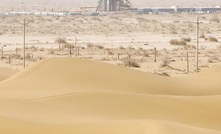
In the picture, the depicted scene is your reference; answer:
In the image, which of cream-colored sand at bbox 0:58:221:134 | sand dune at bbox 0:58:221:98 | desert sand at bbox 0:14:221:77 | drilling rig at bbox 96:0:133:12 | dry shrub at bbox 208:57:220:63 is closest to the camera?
cream-colored sand at bbox 0:58:221:134

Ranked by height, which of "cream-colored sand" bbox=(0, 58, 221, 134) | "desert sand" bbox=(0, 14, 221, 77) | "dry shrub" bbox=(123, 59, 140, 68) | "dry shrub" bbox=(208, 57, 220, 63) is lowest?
"cream-colored sand" bbox=(0, 58, 221, 134)

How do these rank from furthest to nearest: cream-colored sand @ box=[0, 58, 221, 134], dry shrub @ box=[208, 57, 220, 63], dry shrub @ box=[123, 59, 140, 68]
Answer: dry shrub @ box=[208, 57, 220, 63] → dry shrub @ box=[123, 59, 140, 68] → cream-colored sand @ box=[0, 58, 221, 134]

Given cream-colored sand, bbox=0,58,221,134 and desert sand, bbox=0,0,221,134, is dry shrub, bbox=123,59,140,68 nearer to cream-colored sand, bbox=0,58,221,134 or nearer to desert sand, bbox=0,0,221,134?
desert sand, bbox=0,0,221,134

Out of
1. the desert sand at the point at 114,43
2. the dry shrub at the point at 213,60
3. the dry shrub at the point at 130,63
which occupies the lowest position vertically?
the dry shrub at the point at 130,63

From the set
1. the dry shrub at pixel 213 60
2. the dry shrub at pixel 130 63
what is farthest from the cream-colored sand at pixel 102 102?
the dry shrub at pixel 213 60

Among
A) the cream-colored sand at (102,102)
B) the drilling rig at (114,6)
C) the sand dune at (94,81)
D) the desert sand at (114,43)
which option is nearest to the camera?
the cream-colored sand at (102,102)

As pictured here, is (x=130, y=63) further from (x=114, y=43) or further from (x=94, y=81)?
(x=114, y=43)

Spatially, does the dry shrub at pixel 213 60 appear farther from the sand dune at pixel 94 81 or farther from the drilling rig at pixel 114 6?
the drilling rig at pixel 114 6

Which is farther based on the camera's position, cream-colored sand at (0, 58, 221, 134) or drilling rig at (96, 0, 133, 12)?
drilling rig at (96, 0, 133, 12)

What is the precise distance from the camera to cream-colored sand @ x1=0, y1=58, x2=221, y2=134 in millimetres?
11680

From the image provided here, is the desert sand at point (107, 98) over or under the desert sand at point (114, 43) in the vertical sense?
under

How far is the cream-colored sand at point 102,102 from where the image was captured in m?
11.7

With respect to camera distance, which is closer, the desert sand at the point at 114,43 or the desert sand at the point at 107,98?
the desert sand at the point at 107,98

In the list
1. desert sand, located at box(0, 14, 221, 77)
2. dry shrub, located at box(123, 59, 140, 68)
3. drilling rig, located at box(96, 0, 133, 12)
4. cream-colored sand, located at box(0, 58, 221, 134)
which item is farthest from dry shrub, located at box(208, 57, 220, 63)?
drilling rig, located at box(96, 0, 133, 12)
